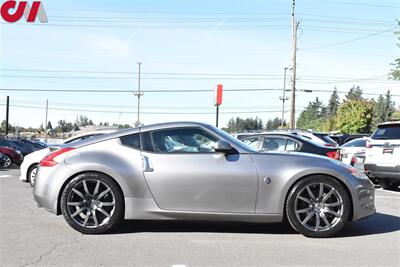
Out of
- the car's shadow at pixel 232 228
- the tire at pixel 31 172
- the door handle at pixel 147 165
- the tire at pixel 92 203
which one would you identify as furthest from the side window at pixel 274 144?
the tire at pixel 31 172

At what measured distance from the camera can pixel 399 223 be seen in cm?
675

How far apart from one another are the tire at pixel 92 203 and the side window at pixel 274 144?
520 centimetres

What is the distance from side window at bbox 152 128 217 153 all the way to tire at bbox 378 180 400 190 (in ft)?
24.5

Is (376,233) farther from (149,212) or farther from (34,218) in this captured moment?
(34,218)

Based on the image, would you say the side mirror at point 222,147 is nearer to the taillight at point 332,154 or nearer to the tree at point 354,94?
the taillight at point 332,154

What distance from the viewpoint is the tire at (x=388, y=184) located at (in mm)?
11704

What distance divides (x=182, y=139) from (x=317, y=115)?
536 feet

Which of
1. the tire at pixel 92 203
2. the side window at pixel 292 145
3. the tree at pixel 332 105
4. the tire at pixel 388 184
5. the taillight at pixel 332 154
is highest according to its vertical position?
the tree at pixel 332 105

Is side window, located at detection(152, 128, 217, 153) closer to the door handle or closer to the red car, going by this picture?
the door handle

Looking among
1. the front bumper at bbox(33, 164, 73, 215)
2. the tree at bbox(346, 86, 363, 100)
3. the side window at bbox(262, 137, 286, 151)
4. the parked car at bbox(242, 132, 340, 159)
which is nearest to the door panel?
the front bumper at bbox(33, 164, 73, 215)

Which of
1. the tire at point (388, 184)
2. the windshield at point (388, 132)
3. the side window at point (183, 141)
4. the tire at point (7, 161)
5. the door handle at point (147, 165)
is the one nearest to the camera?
the door handle at point (147, 165)

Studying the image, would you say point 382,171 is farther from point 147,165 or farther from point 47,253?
point 47,253

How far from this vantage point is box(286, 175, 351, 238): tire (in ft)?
18.4

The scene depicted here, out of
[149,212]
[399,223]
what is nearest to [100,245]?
[149,212]
